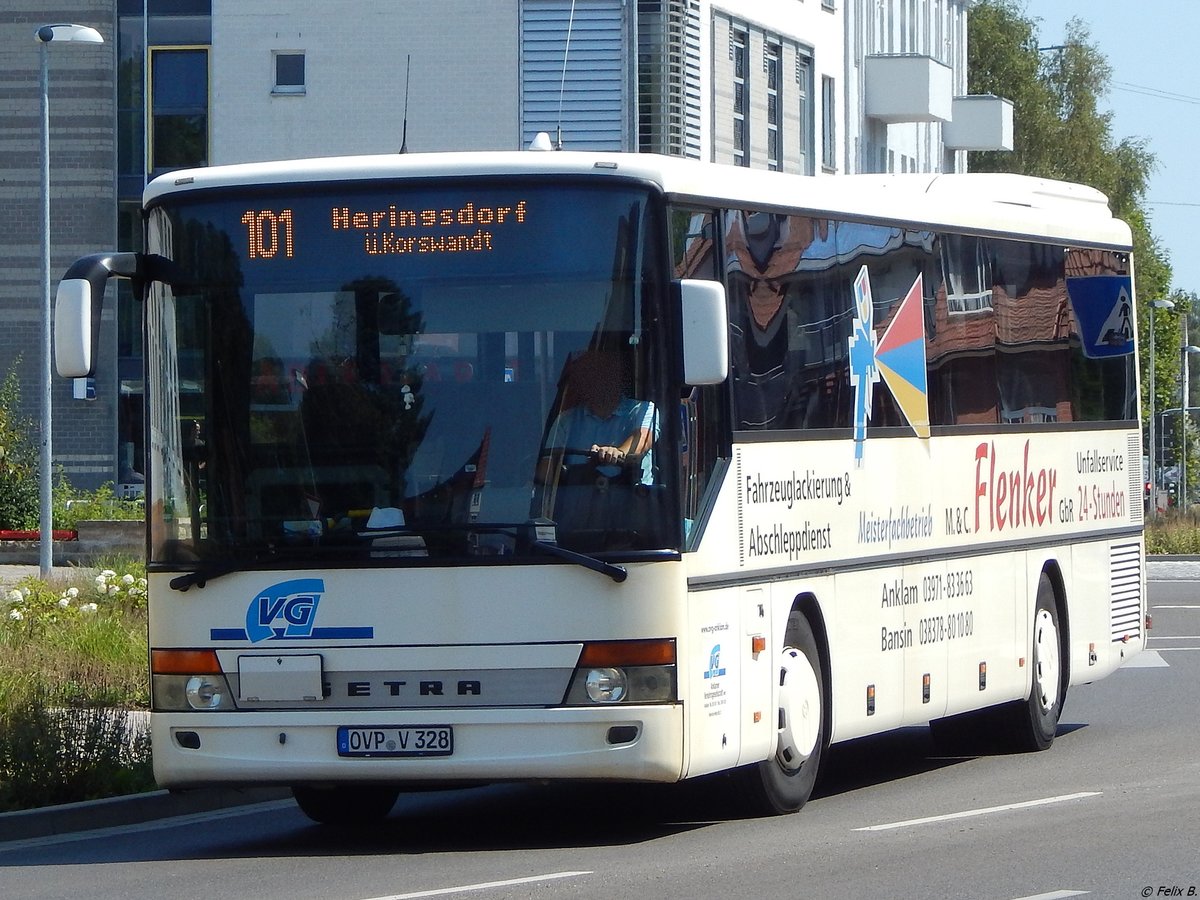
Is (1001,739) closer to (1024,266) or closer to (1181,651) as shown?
(1024,266)

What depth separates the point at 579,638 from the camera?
10375mm

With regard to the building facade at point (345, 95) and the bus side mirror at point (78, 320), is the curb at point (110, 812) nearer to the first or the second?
the bus side mirror at point (78, 320)

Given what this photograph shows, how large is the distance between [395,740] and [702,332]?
2.26 m

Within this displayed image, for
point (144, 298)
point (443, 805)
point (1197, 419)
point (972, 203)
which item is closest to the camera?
point (144, 298)

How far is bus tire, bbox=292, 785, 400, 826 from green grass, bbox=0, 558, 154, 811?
137cm

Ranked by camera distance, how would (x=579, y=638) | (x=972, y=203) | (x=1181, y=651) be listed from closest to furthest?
(x=579, y=638)
(x=972, y=203)
(x=1181, y=651)

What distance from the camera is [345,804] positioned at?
480 inches

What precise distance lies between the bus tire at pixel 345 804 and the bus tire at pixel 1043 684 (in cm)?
475

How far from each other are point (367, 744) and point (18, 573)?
80.0 feet

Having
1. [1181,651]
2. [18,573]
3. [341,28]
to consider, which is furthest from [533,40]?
[1181,651]

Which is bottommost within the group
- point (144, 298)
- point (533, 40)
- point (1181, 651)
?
point (1181, 651)

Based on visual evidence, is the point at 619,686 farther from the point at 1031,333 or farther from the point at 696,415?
the point at 1031,333

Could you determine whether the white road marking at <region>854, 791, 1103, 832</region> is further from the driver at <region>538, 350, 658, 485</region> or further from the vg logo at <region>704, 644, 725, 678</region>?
the driver at <region>538, 350, 658, 485</region>

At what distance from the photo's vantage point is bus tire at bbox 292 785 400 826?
1205 centimetres
